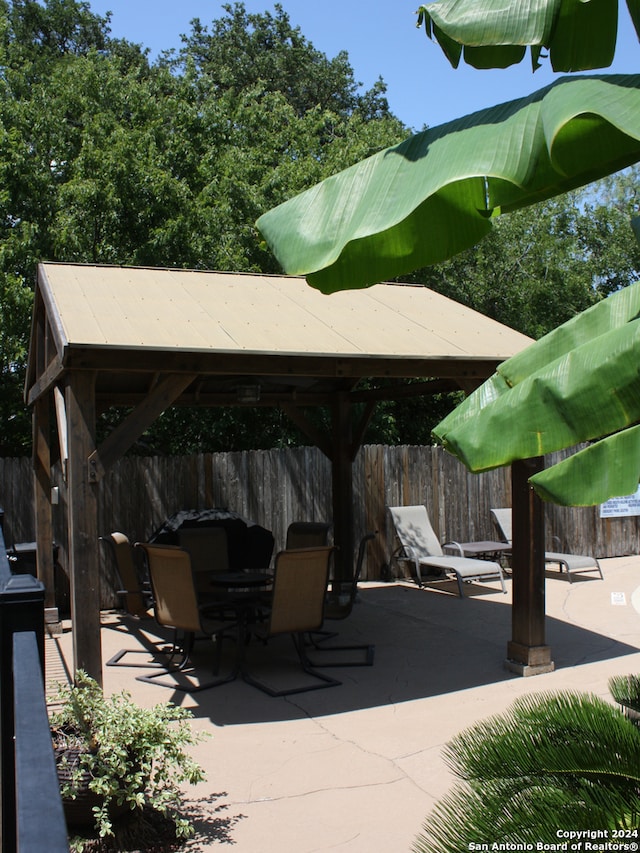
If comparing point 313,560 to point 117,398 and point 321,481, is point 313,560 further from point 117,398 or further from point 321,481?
point 321,481

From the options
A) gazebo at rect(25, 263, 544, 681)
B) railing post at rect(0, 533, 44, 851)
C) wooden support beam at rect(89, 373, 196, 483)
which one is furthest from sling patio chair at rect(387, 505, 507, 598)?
railing post at rect(0, 533, 44, 851)

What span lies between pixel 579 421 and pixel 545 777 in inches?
51.9

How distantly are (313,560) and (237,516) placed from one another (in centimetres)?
455

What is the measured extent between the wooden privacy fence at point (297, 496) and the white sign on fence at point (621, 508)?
4.9 inches

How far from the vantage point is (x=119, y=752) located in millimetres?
4012

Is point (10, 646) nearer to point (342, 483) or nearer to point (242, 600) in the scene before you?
point (242, 600)

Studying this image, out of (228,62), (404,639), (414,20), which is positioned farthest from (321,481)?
(228,62)

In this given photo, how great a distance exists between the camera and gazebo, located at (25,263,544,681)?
6.36 meters

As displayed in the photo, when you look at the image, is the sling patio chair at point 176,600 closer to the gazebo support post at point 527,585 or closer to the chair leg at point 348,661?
the chair leg at point 348,661

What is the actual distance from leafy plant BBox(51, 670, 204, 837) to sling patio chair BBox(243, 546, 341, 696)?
274 centimetres

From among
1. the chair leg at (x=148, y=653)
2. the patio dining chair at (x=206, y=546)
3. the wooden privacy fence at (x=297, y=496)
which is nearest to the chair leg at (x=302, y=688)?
the chair leg at (x=148, y=653)

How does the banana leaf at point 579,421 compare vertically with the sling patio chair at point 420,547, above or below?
above

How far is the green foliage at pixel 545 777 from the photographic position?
2.54m

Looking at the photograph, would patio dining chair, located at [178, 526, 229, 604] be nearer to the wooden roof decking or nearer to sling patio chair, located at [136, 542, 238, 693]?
the wooden roof decking
